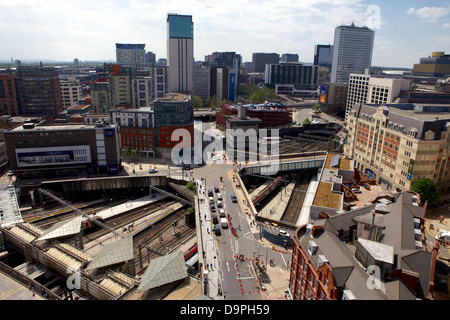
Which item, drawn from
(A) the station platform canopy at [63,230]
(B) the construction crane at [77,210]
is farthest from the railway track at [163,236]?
(A) the station platform canopy at [63,230]

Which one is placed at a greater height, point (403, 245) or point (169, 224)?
point (403, 245)

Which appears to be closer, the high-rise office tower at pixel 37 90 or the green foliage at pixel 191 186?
the green foliage at pixel 191 186

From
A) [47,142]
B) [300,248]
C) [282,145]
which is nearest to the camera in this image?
[300,248]

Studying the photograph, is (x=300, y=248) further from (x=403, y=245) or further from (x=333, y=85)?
(x=333, y=85)

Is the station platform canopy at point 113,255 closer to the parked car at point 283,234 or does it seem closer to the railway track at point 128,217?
the railway track at point 128,217

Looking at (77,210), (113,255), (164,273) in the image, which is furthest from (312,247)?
(77,210)

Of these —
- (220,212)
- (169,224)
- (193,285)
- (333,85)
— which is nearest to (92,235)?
(169,224)

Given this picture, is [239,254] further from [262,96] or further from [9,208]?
[262,96]
